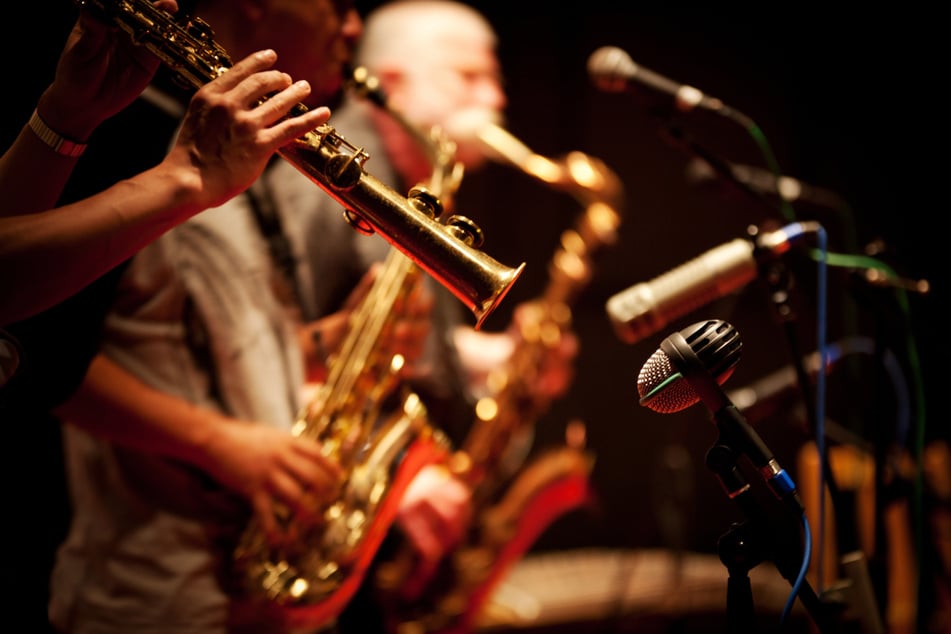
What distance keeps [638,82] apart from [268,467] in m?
1.31

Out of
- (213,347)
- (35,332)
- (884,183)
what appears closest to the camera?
(35,332)

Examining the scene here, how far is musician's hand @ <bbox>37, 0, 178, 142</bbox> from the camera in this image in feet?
4.23

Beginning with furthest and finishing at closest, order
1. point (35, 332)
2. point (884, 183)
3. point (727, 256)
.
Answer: point (884, 183) < point (727, 256) < point (35, 332)

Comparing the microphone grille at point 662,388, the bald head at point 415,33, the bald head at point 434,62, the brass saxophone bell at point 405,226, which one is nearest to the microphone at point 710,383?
the microphone grille at point 662,388

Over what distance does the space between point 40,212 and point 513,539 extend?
3189 millimetres

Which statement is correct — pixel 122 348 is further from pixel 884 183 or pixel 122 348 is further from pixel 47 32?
pixel 884 183

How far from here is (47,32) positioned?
1.63m

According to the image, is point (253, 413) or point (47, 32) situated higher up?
point (47, 32)

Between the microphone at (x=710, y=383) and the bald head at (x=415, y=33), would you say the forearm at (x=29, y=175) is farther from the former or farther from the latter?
the bald head at (x=415, y=33)

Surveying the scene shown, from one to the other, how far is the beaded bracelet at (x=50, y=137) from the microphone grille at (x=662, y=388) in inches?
39.6

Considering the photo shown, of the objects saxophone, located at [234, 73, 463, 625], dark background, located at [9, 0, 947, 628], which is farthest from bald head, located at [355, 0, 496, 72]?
dark background, located at [9, 0, 947, 628]

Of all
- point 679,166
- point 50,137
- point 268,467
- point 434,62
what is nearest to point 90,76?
point 50,137

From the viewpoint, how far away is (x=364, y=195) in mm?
1338

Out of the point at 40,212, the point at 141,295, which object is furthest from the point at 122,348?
the point at 40,212
